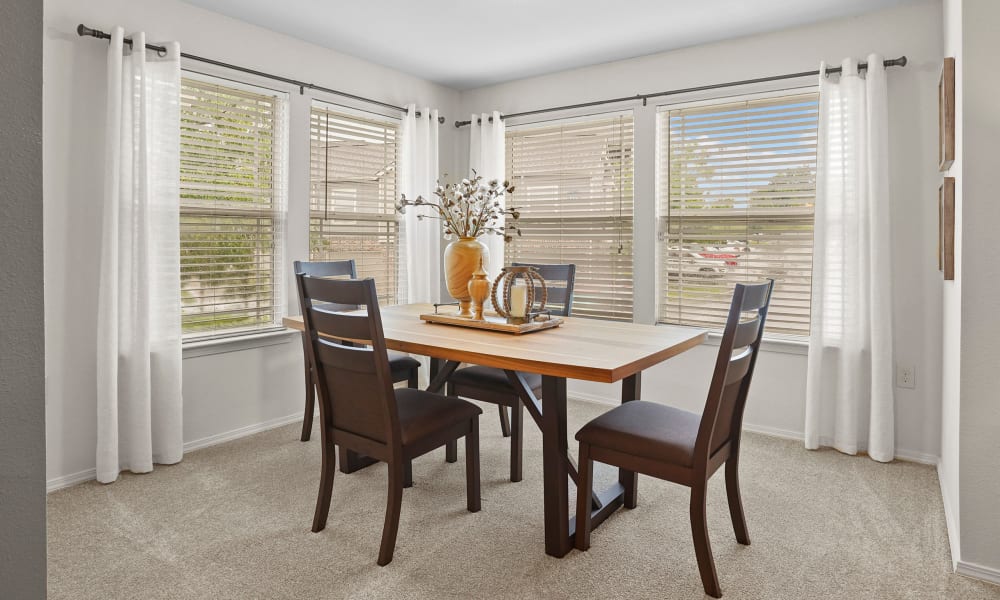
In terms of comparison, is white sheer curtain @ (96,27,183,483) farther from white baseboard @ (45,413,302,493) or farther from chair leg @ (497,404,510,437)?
chair leg @ (497,404,510,437)

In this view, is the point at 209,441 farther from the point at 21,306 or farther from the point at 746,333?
the point at 746,333

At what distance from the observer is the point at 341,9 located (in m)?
3.27

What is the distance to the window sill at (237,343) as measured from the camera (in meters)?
3.30

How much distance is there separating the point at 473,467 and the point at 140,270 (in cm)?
186

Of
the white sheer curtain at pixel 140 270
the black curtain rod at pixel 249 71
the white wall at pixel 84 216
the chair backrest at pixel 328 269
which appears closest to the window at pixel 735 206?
the black curtain rod at pixel 249 71

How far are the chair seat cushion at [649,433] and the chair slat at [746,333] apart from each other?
13.2 inches

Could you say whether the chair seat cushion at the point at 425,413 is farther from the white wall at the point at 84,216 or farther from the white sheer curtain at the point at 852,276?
the white sheer curtain at the point at 852,276

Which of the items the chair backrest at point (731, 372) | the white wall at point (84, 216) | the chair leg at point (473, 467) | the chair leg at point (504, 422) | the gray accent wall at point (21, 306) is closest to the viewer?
the gray accent wall at point (21, 306)

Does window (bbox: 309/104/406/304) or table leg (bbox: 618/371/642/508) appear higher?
window (bbox: 309/104/406/304)

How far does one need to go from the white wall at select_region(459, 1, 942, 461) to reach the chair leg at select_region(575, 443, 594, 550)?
1.91 m

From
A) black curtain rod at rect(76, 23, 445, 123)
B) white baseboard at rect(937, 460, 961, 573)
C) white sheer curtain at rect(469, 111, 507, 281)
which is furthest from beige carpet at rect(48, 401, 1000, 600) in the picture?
black curtain rod at rect(76, 23, 445, 123)

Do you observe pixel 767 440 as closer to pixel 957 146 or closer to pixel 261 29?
pixel 957 146

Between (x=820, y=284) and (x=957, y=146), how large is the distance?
120 centimetres

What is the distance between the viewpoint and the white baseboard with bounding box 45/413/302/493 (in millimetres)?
2793
